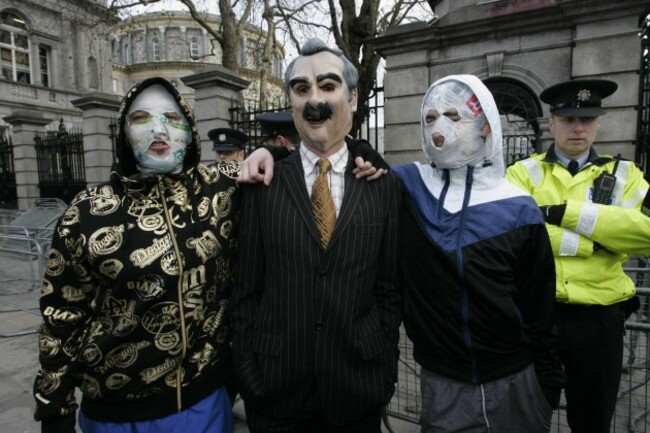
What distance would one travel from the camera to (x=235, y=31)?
15.0 m

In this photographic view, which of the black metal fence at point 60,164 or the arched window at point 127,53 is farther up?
the arched window at point 127,53

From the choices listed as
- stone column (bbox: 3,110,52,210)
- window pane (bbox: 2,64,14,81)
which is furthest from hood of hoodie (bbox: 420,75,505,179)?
window pane (bbox: 2,64,14,81)

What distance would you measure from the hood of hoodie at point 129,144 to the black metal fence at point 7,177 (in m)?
16.1

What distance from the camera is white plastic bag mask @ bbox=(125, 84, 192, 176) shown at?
1789mm

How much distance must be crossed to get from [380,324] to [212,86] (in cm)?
846

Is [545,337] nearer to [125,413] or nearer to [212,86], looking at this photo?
[125,413]

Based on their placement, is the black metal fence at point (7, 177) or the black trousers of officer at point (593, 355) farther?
the black metal fence at point (7, 177)

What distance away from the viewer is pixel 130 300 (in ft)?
5.51

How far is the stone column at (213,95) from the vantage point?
9.01 metres

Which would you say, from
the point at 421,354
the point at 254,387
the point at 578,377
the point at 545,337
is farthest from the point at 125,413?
the point at 578,377

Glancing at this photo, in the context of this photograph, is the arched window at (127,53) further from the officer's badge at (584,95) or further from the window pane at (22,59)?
the officer's badge at (584,95)

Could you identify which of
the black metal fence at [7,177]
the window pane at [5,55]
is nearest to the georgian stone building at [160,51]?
the window pane at [5,55]

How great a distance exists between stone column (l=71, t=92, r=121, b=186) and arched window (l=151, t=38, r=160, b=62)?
150 ft

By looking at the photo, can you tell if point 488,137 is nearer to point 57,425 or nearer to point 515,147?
point 57,425
